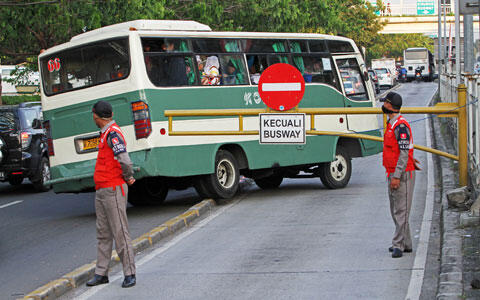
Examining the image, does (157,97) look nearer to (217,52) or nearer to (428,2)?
(217,52)

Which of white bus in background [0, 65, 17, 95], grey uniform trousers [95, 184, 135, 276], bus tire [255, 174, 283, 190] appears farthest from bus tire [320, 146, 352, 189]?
white bus in background [0, 65, 17, 95]

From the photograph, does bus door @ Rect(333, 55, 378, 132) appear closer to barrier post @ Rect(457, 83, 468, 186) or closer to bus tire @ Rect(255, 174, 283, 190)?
bus tire @ Rect(255, 174, 283, 190)

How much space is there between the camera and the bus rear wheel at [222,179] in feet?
42.7

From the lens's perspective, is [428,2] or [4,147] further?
[428,2]

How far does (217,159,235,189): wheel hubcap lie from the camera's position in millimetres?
13219

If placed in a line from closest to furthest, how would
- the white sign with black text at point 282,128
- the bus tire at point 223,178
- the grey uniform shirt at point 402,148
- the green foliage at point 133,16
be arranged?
the grey uniform shirt at point 402,148, the white sign with black text at point 282,128, the bus tire at point 223,178, the green foliage at point 133,16

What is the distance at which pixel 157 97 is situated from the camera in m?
12.1

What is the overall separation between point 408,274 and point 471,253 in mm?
752

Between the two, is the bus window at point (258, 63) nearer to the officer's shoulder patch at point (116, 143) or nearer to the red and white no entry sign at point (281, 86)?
the red and white no entry sign at point (281, 86)

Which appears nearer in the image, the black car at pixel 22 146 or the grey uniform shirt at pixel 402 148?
the grey uniform shirt at pixel 402 148

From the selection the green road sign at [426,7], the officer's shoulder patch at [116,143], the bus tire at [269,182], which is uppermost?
the green road sign at [426,7]

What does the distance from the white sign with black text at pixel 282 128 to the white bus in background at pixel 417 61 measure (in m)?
67.7

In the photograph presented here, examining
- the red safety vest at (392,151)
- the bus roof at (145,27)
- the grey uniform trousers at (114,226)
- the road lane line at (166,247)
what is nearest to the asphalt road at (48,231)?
the road lane line at (166,247)

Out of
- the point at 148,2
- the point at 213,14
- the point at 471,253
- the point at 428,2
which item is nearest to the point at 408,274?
the point at 471,253
